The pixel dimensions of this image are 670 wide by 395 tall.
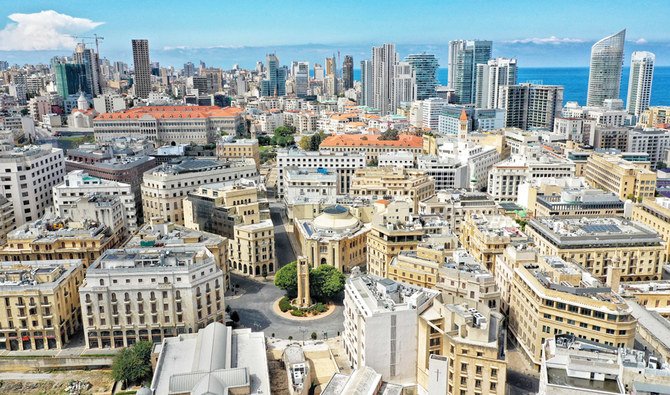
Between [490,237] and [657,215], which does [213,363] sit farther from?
[657,215]

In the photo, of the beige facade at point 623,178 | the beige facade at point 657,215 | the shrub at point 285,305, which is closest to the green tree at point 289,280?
the shrub at point 285,305

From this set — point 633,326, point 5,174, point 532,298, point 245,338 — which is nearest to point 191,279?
point 245,338

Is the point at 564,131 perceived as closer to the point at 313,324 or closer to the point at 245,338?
the point at 313,324

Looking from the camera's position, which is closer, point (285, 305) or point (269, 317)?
point (269, 317)

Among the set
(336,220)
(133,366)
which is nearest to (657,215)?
(336,220)

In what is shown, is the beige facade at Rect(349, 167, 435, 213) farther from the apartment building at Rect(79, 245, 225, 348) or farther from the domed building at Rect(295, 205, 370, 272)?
the apartment building at Rect(79, 245, 225, 348)

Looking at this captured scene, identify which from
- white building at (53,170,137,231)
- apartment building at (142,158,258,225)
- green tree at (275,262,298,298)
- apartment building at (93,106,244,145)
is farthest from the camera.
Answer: apartment building at (93,106,244,145)

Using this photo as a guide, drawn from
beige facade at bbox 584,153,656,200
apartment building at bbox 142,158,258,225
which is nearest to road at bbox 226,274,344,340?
apartment building at bbox 142,158,258,225
